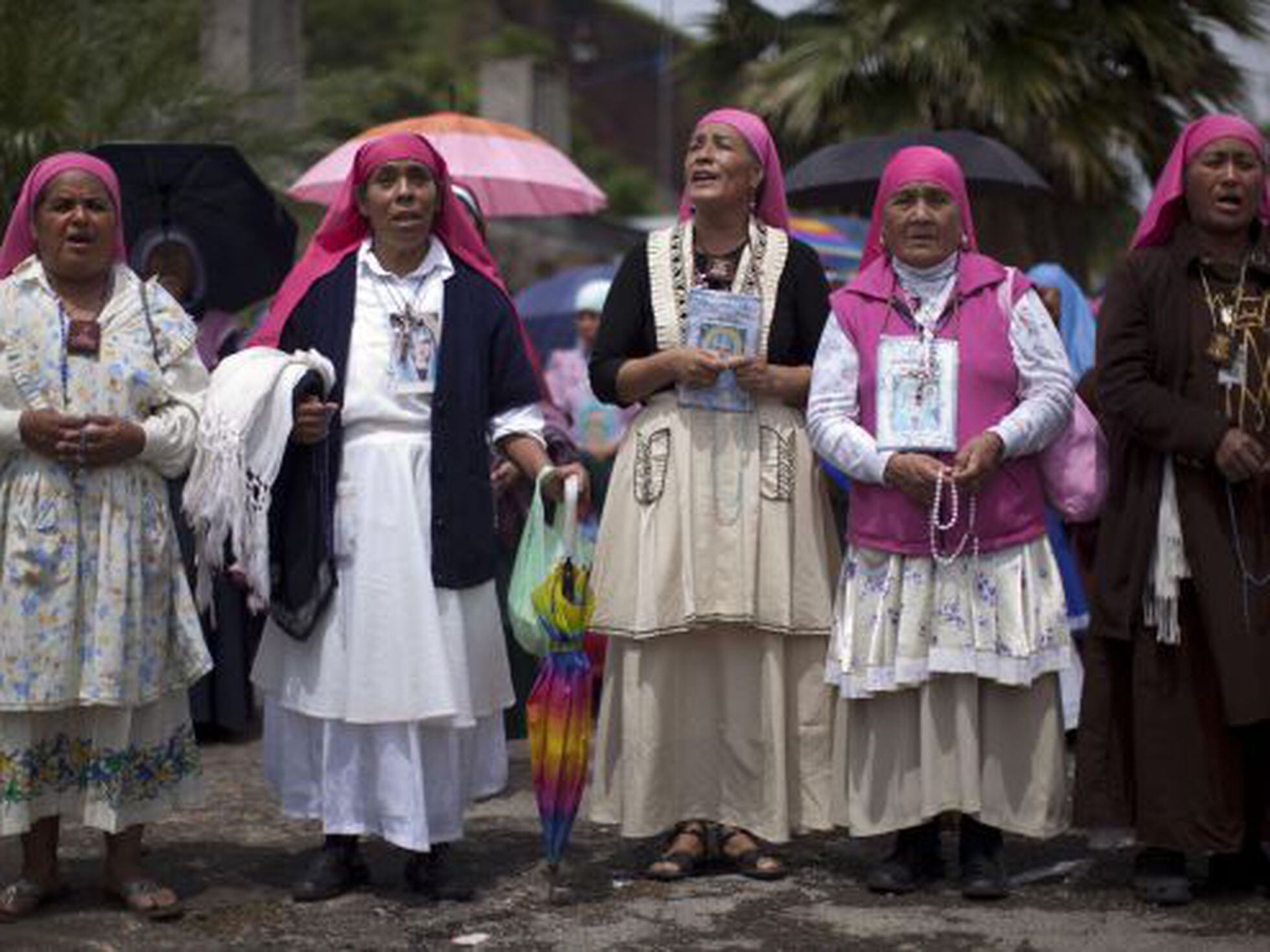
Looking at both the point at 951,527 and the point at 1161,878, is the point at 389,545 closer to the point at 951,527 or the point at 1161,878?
the point at 951,527

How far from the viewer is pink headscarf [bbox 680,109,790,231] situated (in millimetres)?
6020

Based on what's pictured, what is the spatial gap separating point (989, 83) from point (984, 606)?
9984 millimetres

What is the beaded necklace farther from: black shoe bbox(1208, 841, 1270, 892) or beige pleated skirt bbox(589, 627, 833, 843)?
black shoe bbox(1208, 841, 1270, 892)

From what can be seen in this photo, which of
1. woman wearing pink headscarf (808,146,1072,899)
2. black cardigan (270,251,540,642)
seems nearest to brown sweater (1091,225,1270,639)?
woman wearing pink headscarf (808,146,1072,899)

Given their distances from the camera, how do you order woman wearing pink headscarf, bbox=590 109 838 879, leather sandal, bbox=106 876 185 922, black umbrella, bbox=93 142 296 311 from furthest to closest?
black umbrella, bbox=93 142 296 311
woman wearing pink headscarf, bbox=590 109 838 879
leather sandal, bbox=106 876 185 922

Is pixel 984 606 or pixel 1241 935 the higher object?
pixel 984 606

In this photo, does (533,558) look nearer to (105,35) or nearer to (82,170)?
→ (82,170)

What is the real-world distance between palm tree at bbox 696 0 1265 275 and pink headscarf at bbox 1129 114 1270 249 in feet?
30.3

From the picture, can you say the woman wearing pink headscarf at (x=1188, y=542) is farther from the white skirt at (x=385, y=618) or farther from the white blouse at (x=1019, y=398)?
the white skirt at (x=385, y=618)

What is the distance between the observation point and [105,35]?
11539mm

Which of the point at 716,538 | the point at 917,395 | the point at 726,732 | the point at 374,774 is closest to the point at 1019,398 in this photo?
the point at 917,395

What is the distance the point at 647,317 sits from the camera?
6.10 metres

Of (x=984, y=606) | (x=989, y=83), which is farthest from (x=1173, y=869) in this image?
(x=989, y=83)

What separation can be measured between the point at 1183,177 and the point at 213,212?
159 inches
